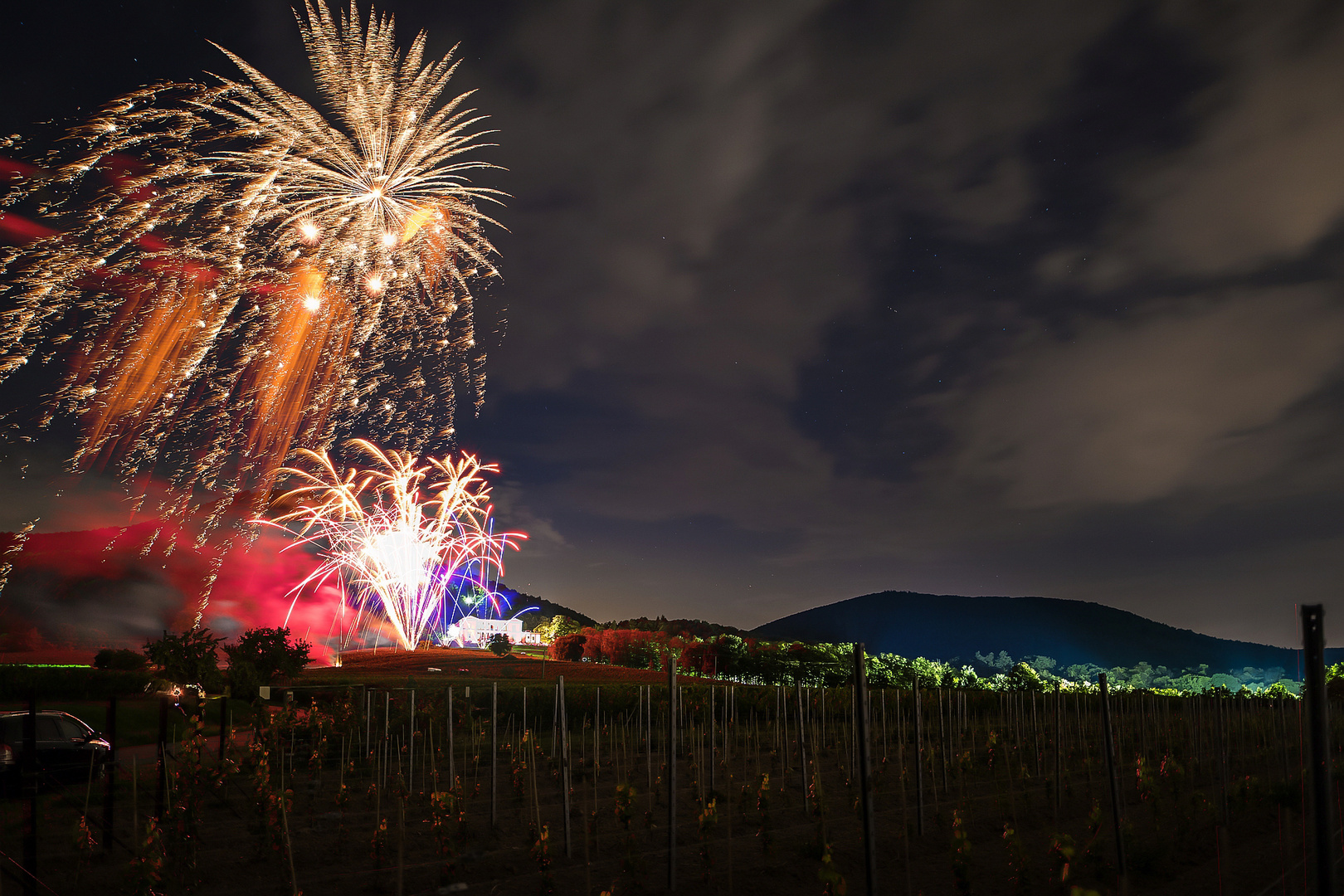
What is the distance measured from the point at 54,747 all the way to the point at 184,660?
10502 mm

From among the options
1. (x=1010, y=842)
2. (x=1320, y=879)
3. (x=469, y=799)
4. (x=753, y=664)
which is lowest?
(x=753, y=664)

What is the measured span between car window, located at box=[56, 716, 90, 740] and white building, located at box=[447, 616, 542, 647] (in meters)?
58.3

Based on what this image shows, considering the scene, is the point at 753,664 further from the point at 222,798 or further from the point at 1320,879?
the point at 1320,879

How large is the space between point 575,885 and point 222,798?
7.26m

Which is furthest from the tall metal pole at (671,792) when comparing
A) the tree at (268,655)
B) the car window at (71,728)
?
the tree at (268,655)

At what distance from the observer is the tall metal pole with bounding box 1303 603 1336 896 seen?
12.7 ft

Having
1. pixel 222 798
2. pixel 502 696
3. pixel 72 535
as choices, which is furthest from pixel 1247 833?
pixel 72 535

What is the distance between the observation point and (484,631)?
82625 mm

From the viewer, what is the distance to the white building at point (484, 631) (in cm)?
7369

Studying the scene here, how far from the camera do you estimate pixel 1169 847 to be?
10.1 meters

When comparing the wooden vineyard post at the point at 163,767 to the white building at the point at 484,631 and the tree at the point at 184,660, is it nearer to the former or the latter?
the tree at the point at 184,660

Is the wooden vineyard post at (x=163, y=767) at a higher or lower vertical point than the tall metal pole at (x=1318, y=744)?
lower

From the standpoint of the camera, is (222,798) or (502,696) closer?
(222,798)

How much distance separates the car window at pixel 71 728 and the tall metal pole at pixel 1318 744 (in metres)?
16.4
